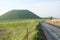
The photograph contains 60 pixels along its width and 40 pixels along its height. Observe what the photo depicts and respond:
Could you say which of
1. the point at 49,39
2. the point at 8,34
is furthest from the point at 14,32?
the point at 49,39

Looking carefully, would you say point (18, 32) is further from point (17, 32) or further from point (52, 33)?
point (52, 33)

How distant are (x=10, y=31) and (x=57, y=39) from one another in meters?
52.0

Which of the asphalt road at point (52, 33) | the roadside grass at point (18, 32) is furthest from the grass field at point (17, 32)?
the asphalt road at point (52, 33)

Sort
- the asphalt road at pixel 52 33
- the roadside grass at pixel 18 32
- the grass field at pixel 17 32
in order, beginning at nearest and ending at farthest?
the asphalt road at pixel 52 33, the roadside grass at pixel 18 32, the grass field at pixel 17 32

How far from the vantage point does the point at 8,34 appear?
71000 millimetres

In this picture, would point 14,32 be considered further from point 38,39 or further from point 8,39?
point 38,39

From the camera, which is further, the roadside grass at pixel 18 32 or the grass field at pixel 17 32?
the grass field at pixel 17 32

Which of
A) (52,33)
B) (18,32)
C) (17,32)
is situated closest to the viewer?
(52,33)

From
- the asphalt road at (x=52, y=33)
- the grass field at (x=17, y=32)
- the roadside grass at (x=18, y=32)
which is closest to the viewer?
the asphalt road at (x=52, y=33)

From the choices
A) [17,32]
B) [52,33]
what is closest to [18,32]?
[17,32]

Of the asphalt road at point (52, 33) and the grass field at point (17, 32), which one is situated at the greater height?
the asphalt road at point (52, 33)

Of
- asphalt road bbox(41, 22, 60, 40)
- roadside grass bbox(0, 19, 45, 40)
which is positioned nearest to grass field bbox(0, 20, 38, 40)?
roadside grass bbox(0, 19, 45, 40)

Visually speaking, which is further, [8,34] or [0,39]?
[8,34]

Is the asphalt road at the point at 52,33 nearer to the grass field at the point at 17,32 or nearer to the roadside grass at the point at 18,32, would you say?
the roadside grass at the point at 18,32
